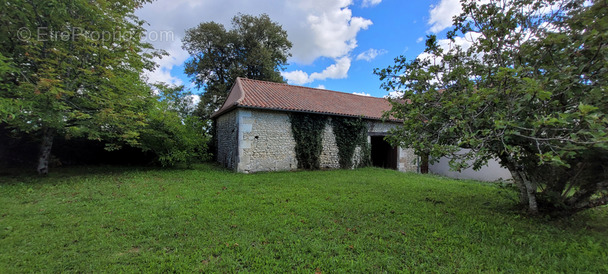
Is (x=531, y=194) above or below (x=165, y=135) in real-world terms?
below

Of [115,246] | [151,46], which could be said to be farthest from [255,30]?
[115,246]

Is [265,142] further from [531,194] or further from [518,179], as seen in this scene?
[531,194]

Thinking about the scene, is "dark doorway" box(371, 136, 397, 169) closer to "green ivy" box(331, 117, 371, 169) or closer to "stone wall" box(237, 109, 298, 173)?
"green ivy" box(331, 117, 371, 169)

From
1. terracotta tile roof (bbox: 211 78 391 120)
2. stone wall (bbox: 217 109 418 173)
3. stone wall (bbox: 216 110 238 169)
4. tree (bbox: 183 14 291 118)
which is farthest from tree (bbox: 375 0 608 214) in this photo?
tree (bbox: 183 14 291 118)

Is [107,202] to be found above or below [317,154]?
below

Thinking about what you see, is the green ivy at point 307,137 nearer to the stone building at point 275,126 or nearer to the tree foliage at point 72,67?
the stone building at point 275,126

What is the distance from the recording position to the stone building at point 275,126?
9.55m

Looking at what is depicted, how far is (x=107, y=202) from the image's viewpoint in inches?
189

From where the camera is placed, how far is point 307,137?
10.7 metres

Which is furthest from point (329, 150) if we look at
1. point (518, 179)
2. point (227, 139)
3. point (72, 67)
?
point (72, 67)

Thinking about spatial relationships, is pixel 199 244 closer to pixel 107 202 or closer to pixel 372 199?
pixel 107 202

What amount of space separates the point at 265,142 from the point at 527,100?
838cm

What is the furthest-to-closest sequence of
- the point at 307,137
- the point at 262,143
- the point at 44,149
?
the point at 307,137, the point at 262,143, the point at 44,149

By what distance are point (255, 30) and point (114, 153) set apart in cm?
1443
